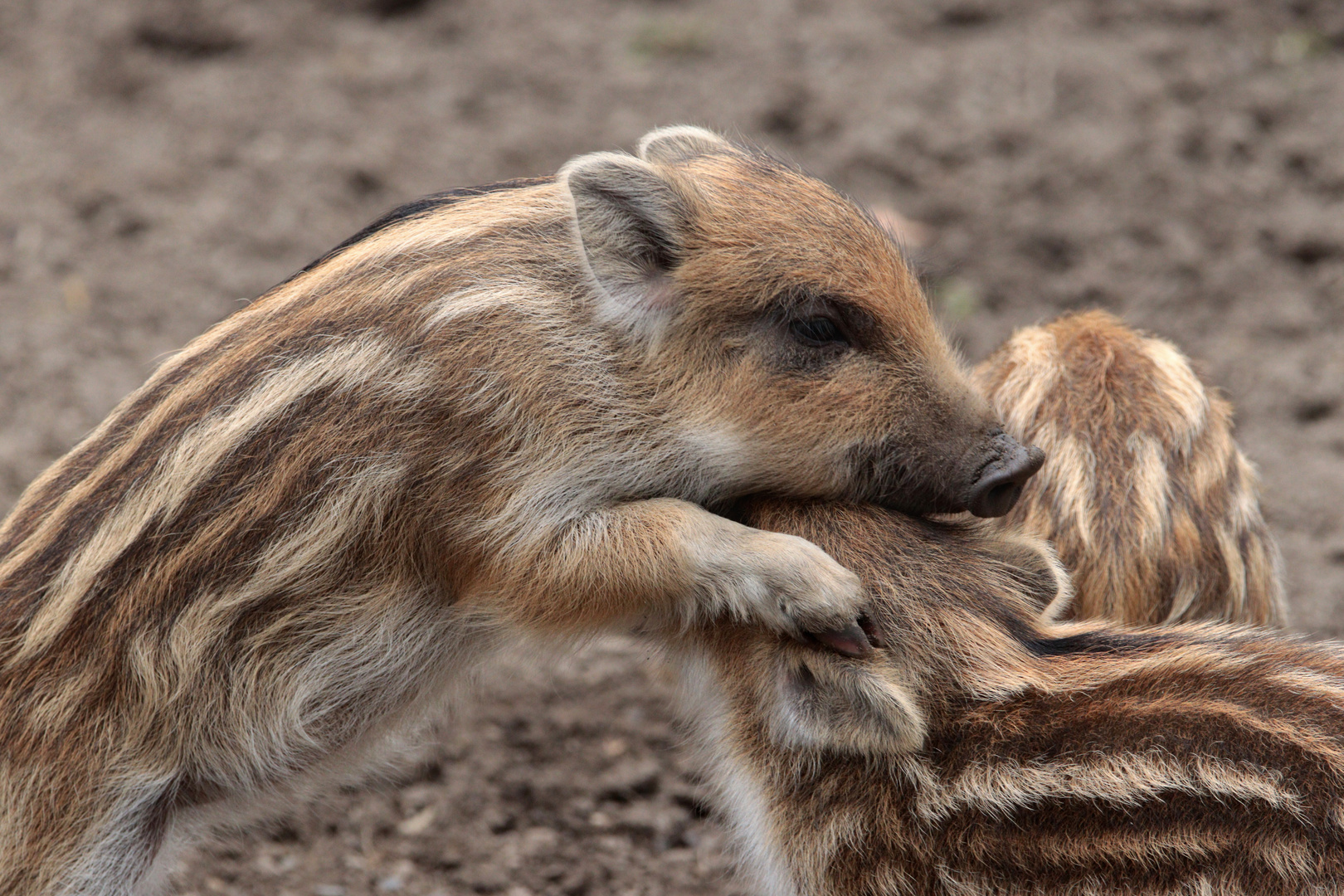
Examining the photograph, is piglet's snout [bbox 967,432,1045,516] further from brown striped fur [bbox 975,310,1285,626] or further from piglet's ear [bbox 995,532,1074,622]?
brown striped fur [bbox 975,310,1285,626]

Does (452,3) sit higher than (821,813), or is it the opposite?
(452,3)

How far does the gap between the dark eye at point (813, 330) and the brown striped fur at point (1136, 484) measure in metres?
0.53

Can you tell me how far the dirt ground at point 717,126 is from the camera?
5.20 m

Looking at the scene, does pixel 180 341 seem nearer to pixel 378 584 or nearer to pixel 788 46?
pixel 378 584

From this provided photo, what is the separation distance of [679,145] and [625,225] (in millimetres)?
483

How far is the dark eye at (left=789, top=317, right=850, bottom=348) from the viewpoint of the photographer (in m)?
3.25

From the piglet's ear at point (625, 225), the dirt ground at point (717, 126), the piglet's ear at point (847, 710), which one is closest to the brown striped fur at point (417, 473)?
the piglet's ear at point (625, 225)

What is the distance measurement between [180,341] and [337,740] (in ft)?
8.27

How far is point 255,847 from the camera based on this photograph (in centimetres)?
400

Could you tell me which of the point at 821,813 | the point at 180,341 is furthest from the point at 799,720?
the point at 180,341

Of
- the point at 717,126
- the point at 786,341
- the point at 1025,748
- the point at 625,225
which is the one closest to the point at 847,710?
the point at 1025,748

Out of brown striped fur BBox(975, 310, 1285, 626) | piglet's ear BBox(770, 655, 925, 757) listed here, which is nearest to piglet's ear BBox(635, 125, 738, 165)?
brown striped fur BBox(975, 310, 1285, 626)

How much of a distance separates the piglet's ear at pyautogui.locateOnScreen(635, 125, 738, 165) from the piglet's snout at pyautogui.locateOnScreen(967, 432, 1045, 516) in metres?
1.10

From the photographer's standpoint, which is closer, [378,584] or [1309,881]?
[1309,881]
